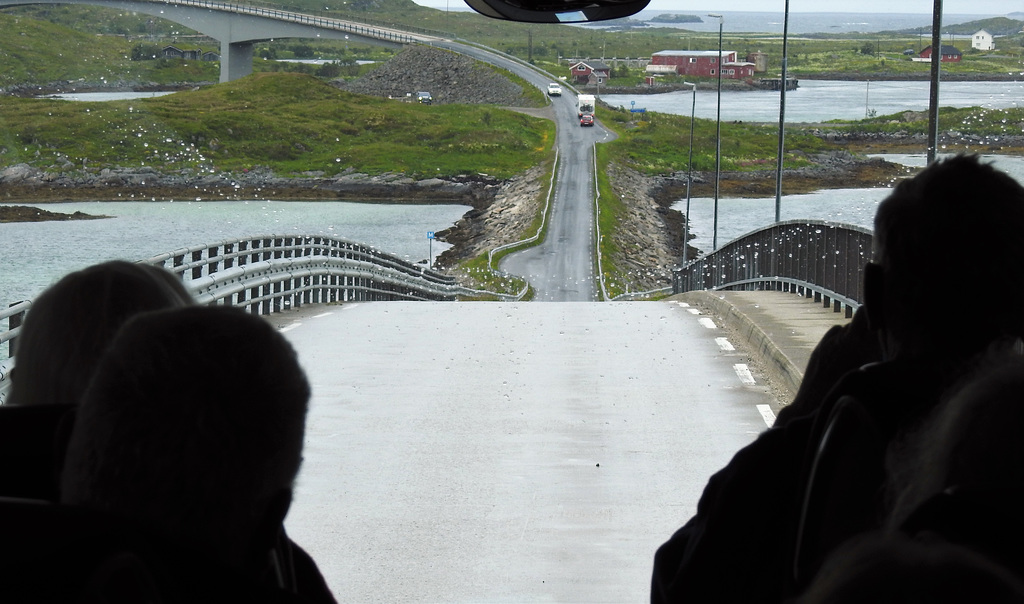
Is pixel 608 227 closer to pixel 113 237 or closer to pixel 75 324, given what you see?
pixel 113 237

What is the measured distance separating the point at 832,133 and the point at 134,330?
124 metres

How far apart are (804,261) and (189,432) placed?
18.5 metres

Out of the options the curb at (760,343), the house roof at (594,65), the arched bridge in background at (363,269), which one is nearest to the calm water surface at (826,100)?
the house roof at (594,65)

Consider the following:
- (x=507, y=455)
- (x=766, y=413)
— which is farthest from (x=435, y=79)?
(x=507, y=455)

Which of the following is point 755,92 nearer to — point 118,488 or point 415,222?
point 415,222

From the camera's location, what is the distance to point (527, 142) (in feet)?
367

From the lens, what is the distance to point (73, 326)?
249 cm

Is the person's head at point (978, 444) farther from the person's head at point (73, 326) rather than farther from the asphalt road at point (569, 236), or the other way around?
the asphalt road at point (569, 236)

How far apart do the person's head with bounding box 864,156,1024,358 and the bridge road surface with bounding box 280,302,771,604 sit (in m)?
4.14

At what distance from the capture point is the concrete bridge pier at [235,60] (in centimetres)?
9688

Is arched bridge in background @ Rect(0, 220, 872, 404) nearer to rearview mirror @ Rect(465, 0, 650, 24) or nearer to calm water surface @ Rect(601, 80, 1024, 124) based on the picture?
rearview mirror @ Rect(465, 0, 650, 24)

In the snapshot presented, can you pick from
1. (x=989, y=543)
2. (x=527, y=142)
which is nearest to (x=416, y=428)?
(x=989, y=543)

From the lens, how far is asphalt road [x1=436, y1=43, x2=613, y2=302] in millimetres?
53531

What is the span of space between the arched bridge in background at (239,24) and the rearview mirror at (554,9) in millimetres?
65499
